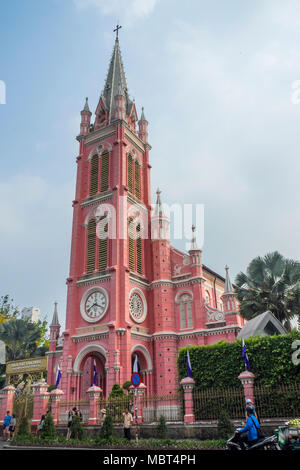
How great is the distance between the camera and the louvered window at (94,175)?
3597cm

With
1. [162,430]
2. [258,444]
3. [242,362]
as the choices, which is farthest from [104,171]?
[258,444]

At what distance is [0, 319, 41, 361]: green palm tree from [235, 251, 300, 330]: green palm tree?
2360cm

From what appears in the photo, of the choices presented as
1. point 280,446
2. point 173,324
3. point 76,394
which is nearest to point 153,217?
point 173,324

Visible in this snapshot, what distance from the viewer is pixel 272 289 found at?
2622 centimetres

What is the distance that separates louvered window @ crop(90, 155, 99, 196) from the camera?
36.0 metres

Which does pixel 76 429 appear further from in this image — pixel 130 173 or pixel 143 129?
pixel 143 129

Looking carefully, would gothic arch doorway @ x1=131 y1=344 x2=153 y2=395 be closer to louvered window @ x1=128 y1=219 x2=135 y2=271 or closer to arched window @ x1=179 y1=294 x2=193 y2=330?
arched window @ x1=179 y1=294 x2=193 y2=330

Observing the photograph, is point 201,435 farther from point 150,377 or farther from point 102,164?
point 102,164

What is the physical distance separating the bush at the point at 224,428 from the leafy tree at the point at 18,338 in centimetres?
3010

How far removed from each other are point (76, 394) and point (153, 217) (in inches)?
646

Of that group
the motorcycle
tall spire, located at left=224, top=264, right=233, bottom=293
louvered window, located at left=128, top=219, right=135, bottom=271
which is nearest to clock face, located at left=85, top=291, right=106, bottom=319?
louvered window, located at left=128, top=219, right=135, bottom=271

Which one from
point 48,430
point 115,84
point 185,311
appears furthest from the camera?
point 115,84

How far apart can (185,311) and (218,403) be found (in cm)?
1540

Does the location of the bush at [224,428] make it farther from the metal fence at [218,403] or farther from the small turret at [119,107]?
the small turret at [119,107]
